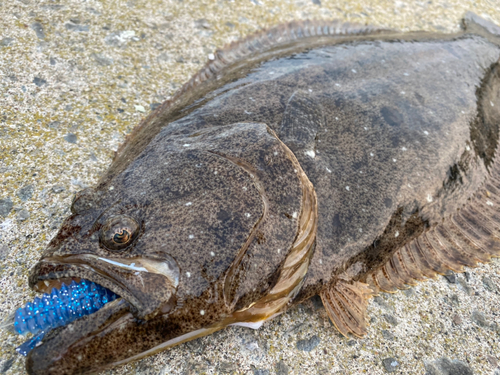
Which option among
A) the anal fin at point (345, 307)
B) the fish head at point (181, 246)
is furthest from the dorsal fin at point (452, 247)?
the fish head at point (181, 246)

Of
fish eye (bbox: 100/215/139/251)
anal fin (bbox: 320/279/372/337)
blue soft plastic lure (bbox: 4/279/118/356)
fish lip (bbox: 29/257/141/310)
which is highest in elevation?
fish eye (bbox: 100/215/139/251)

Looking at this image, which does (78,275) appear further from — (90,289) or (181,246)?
(181,246)

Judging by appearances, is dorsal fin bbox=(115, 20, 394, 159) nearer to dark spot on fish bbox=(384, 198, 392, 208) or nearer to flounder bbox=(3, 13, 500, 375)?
flounder bbox=(3, 13, 500, 375)

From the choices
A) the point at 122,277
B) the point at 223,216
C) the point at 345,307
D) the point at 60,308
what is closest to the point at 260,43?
the point at 223,216

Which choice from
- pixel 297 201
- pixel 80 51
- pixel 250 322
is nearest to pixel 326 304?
pixel 250 322

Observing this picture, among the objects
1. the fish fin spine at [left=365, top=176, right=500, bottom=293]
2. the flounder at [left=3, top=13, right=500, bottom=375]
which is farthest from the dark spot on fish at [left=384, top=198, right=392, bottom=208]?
the fish fin spine at [left=365, top=176, right=500, bottom=293]

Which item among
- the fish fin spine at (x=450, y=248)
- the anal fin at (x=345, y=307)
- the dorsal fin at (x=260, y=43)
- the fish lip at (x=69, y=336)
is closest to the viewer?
the fish lip at (x=69, y=336)

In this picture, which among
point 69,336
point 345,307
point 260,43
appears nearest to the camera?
point 69,336

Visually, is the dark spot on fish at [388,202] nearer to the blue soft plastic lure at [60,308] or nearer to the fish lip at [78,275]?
the fish lip at [78,275]
